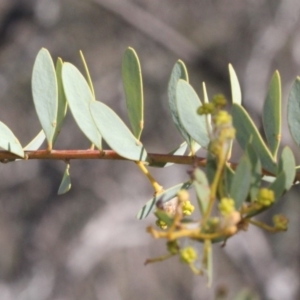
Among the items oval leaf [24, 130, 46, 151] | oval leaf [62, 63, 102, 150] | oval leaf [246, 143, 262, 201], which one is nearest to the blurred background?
oval leaf [24, 130, 46, 151]

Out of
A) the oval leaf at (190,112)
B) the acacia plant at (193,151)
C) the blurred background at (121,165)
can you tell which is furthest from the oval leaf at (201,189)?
the blurred background at (121,165)

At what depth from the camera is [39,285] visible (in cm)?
254

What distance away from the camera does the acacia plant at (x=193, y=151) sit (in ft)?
1.16

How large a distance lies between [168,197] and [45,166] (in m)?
2.15

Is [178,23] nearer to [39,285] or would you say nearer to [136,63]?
[39,285]

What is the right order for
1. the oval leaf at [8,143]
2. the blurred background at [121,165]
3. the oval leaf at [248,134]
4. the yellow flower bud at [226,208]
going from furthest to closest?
the blurred background at [121,165], the oval leaf at [8,143], the oval leaf at [248,134], the yellow flower bud at [226,208]

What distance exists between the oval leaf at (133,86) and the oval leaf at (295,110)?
0.49 feet

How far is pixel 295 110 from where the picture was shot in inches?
19.1

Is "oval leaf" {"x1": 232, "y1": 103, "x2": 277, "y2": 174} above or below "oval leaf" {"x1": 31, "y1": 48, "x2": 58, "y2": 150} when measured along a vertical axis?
above

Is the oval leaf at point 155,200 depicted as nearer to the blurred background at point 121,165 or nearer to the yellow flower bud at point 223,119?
the yellow flower bud at point 223,119

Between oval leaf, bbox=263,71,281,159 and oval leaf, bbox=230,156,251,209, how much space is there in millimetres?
121

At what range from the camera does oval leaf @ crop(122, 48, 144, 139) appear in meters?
0.53

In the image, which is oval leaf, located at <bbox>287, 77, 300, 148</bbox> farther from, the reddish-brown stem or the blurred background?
the blurred background

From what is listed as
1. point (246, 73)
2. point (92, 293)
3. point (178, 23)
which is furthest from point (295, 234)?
point (178, 23)
